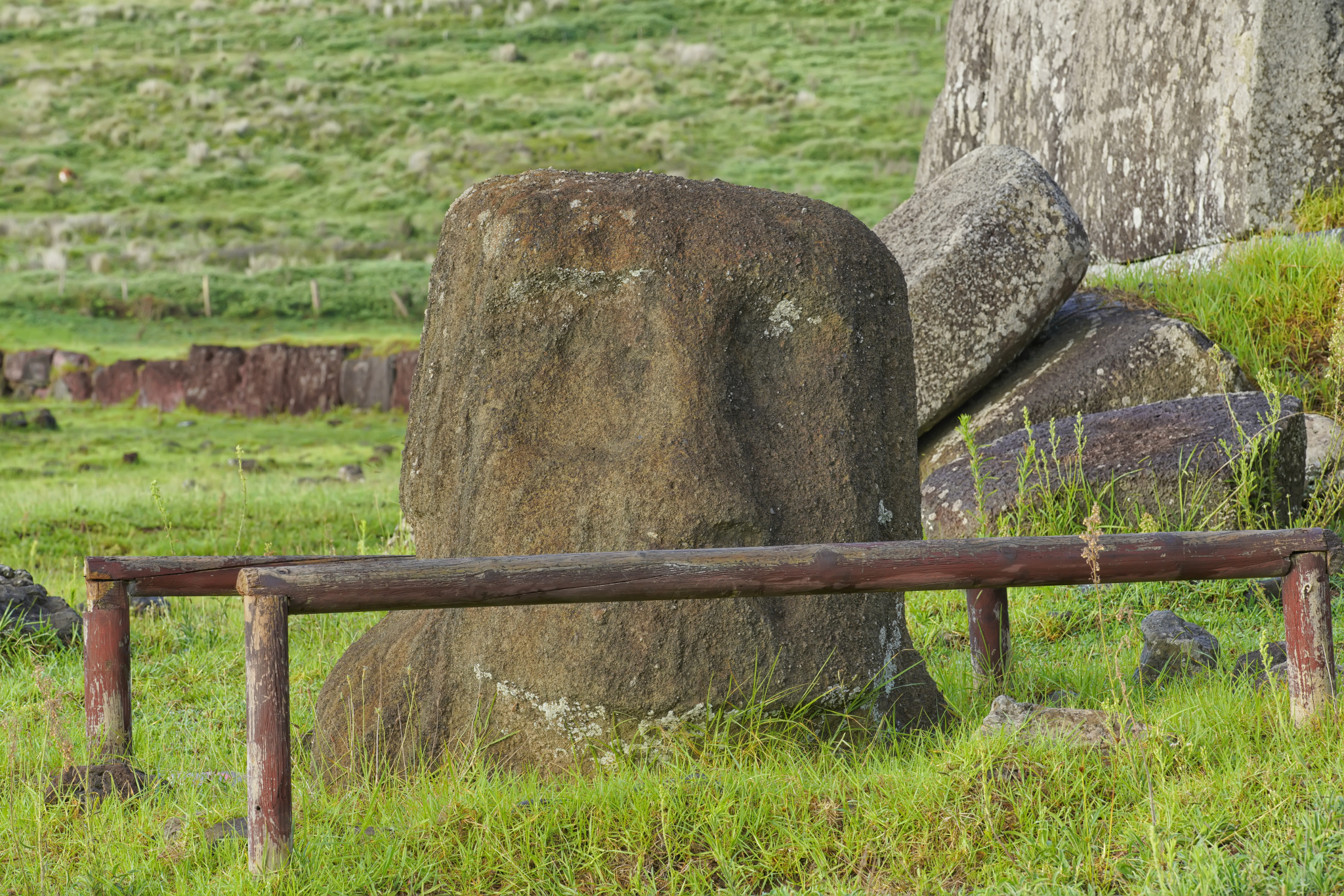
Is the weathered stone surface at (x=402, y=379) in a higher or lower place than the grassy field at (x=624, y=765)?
lower

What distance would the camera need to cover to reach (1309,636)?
12.8 ft

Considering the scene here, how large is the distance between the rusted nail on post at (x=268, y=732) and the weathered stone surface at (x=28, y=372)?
76.8 ft

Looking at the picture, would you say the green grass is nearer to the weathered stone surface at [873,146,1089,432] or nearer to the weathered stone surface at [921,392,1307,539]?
the weathered stone surface at [921,392,1307,539]

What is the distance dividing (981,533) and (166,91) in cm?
6470

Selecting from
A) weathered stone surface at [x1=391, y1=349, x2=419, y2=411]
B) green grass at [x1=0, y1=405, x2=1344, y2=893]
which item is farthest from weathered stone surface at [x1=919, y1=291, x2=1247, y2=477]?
weathered stone surface at [x1=391, y1=349, x2=419, y2=411]

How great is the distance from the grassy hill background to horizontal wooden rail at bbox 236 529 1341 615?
26691 mm

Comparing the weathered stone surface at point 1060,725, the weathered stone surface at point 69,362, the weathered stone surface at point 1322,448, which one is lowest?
the weathered stone surface at point 69,362

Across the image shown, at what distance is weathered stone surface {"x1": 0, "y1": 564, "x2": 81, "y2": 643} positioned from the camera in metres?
6.50

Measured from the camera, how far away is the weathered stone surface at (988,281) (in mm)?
8156

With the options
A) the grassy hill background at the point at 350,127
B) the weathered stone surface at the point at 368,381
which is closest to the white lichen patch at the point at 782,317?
the weathered stone surface at the point at 368,381

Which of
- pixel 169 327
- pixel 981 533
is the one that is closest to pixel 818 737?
pixel 981 533

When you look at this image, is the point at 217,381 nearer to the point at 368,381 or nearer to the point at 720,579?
the point at 368,381

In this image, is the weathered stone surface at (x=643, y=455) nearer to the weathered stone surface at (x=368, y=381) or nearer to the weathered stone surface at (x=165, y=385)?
the weathered stone surface at (x=368, y=381)

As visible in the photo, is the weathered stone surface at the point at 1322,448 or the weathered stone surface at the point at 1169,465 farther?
the weathered stone surface at the point at 1322,448
